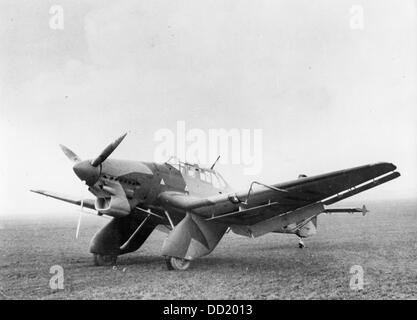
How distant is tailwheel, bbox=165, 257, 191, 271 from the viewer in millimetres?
9047

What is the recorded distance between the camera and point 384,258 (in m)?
9.86

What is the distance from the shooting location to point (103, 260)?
1025 cm

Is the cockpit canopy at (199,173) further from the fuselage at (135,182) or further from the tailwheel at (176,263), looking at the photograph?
the tailwheel at (176,263)

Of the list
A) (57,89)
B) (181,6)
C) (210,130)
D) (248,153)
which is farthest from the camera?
(57,89)

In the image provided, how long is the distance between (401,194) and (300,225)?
11596cm

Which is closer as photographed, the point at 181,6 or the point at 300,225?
the point at 181,6

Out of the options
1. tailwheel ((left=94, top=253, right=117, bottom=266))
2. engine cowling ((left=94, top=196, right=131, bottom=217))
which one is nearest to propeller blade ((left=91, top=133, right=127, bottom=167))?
engine cowling ((left=94, top=196, right=131, bottom=217))

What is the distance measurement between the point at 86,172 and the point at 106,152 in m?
0.64

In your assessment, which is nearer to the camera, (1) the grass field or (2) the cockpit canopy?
(1) the grass field

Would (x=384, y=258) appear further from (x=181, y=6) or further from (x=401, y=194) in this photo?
(x=401, y=194)

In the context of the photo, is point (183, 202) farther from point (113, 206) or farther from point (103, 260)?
point (103, 260)

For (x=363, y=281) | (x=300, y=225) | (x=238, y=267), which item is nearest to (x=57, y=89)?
(x=238, y=267)

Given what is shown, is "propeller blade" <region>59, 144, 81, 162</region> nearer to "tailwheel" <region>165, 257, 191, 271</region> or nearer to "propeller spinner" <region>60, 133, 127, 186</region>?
"propeller spinner" <region>60, 133, 127, 186</region>

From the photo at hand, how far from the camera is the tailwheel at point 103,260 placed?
401 inches
